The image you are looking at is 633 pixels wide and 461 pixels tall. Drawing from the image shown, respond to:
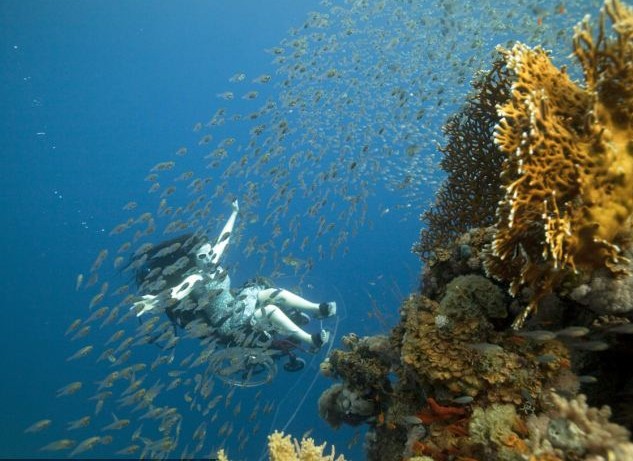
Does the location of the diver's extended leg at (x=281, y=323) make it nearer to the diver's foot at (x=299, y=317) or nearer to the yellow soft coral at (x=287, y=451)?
the diver's foot at (x=299, y=317)

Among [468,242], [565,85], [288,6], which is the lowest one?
[468,242]

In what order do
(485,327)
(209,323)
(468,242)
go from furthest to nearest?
(209,323) < (468,242) < (485,327)

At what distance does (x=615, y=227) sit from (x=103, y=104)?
124 m

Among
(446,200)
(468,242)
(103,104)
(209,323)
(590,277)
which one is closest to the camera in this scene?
(590,277)

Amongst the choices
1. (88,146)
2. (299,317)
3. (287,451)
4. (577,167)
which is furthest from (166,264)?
(88,146)

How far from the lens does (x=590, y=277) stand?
3492 millimetres

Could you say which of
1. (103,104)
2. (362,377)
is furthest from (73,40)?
(362,377)

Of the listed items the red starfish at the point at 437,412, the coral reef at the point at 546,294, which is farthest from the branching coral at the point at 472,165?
the red starfish at the point at 437,412

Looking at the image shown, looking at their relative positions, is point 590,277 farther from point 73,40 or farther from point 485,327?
point 73,40

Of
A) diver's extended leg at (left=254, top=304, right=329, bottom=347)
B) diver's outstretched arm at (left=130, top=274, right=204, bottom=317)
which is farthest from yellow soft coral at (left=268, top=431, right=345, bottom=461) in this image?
diver's extended leg at (left=254, top=304, right=329, bottom=347)

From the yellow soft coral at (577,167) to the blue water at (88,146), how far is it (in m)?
38.0

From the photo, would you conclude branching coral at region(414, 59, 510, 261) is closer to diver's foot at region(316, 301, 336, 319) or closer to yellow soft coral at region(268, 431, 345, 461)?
yellow soft coral at region(268, 431, 345, 461)

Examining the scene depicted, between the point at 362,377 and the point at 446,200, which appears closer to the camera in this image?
the point at 362,377

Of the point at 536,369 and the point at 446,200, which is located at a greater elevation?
the point at 446,200
